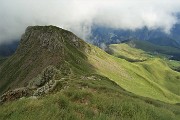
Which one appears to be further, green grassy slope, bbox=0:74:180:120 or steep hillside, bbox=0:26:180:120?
steep hillside, bbox=0:26:180:120

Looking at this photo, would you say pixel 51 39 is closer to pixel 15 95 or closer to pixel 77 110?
pixel 15 95

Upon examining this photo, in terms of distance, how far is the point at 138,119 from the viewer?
27.0 metres

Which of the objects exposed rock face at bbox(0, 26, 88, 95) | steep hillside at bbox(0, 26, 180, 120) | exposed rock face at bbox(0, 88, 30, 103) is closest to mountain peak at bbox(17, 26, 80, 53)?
exposed rock face at bbox(0, 26, 88, 95)

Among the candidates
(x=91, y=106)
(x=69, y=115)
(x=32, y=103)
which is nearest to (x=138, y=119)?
(x=91, y=106)

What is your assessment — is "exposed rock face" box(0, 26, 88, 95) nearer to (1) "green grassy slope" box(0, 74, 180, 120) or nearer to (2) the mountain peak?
(2) the mountain peak

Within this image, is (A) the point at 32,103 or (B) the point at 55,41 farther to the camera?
(B) the point at 55,41

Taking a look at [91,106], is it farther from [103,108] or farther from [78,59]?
[78,59]

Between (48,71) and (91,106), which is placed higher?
(91,106)

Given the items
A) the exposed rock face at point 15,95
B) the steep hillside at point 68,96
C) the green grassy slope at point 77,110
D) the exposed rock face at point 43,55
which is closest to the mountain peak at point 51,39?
the exposed rock face at point 43,55

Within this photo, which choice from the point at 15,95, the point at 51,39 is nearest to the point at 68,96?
the point at 15,95

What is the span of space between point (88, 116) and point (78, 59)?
13111cm

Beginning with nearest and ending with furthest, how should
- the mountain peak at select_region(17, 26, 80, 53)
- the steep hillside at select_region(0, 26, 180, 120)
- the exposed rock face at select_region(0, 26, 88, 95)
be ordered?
1. the steep hillside at select_region(0, 26, 180, 120)
2. the exposed rock face at select_region(0, 26, 88, 95)
3. the mountain peak at select_region(17, 26, 80, 53)

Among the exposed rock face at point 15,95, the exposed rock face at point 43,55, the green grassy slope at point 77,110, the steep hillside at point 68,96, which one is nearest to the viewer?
the green grassy slope at point 77,110

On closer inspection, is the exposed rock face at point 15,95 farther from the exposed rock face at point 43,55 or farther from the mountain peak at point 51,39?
the mountain peak at point 51,39
